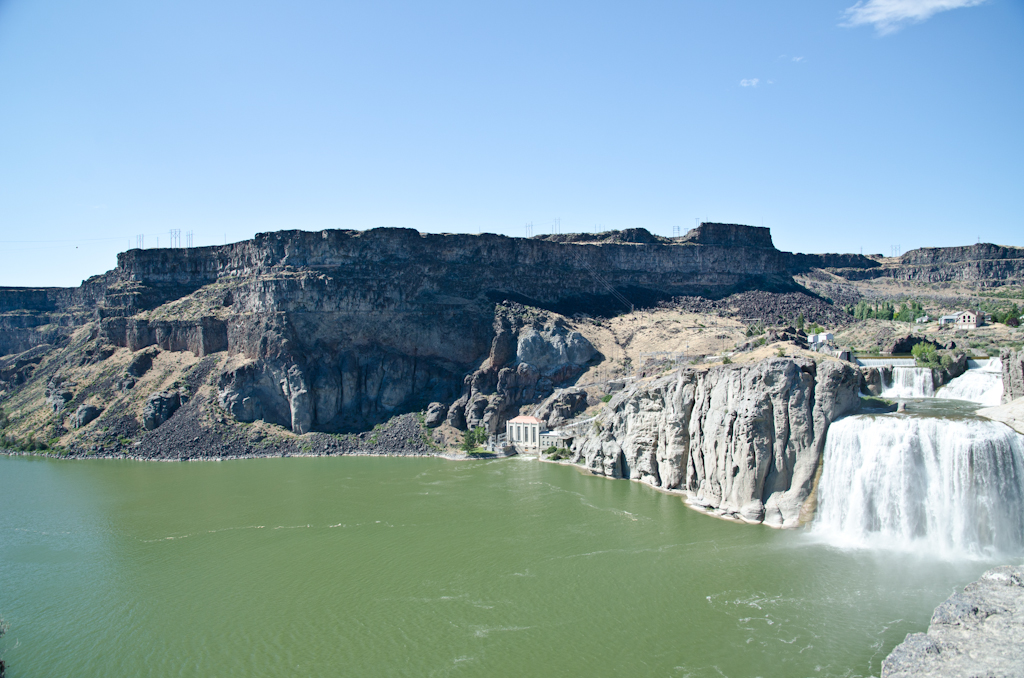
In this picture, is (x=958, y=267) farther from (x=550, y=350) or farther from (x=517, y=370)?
(x=517, y=370)

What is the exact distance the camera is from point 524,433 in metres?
75.4

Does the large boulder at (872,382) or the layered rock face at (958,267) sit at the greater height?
the layered rock face at (958,267)

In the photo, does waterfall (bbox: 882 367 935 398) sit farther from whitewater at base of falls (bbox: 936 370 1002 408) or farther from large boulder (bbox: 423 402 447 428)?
large boulder (bbox: 423 402 447 428)

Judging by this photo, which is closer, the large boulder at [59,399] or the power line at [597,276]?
the large boulder at [59,399]

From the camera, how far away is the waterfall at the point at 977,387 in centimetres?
5072

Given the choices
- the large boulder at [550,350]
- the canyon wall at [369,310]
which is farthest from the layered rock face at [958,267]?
the large boulder at [550,350]

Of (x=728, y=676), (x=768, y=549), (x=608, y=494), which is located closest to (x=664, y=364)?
(x=608, y=494)

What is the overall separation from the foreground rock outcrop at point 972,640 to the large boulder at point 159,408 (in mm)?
78653

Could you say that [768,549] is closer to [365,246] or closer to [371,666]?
[371,666]

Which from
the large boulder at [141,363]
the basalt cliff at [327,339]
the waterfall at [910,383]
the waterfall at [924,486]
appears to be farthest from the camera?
the large boulder at [141,363]

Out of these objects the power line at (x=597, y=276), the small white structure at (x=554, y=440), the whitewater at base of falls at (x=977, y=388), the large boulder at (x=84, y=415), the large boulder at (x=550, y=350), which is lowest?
the small white structure at (x=554, y=440)

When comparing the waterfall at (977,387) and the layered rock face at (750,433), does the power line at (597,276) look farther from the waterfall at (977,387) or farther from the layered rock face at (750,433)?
the waterfall at (977,387)

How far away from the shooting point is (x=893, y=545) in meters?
39.2

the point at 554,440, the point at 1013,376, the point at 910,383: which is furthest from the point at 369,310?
the point at 1013,376
